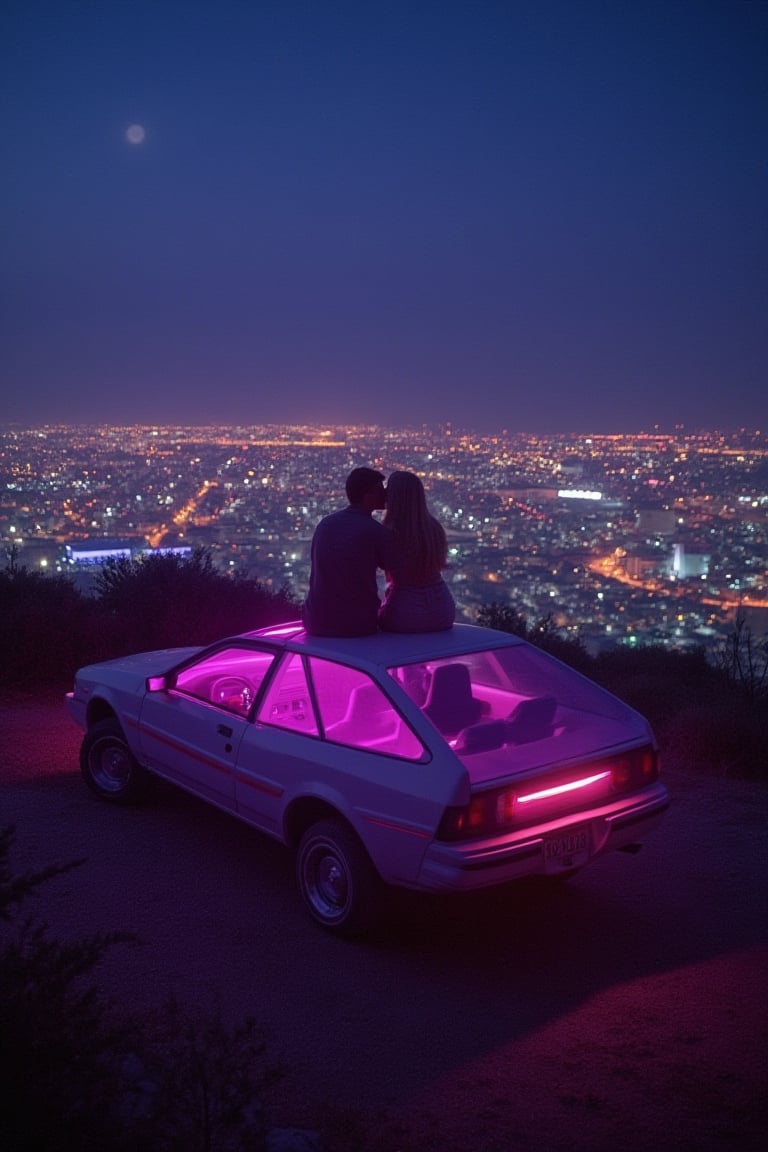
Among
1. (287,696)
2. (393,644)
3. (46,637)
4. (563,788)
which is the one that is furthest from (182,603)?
(563,788)

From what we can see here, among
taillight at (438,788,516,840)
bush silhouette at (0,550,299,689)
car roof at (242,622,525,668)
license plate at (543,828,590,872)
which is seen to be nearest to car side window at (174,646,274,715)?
car roof at (242,622,525,668)

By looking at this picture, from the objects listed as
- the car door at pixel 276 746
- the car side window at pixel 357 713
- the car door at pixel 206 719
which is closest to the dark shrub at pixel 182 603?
the car door at pixel 206 719

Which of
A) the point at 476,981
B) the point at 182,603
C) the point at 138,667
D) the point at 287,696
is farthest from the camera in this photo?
the point at 182,603

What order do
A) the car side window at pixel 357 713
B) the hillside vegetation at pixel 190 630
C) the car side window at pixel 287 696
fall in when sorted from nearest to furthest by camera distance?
the car side window at pixel 357 713 → the car side window at pixel 287 696 → the hillside vegetation at pixel 190 630

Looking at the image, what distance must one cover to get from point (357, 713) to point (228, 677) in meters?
1.30

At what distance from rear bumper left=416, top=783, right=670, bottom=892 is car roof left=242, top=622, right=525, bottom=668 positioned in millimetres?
1036

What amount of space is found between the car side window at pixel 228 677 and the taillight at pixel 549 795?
6.11 feet

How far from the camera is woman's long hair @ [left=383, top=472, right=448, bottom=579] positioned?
5.77 meters

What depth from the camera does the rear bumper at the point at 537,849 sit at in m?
4.22

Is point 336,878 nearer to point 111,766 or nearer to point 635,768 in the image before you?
point 635,768

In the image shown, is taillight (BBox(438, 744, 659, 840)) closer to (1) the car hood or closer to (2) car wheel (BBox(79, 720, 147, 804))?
(1) the car hood

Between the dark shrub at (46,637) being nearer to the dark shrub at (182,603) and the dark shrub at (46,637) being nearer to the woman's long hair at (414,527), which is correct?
the dark shrub at (182,603)

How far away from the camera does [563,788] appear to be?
180 inches

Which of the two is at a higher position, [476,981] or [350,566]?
[350,566]
